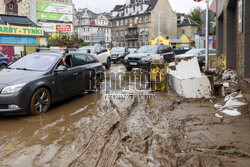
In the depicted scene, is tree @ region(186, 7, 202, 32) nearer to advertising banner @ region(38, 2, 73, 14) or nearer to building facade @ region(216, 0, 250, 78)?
advertising banner @ region(38, 2, 73, 14)

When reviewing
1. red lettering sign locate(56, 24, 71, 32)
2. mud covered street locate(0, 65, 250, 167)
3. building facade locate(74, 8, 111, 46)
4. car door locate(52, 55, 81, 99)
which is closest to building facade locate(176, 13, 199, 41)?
building facade locate(74, 8, 111, 46)

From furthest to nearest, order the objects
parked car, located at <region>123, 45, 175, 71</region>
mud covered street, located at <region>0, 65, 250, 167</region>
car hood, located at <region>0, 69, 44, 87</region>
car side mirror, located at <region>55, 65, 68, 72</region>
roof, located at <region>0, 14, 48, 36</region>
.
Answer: roof, located at <region>0, 14, 48, 36</region>, parked car, located at <region>123, 45, 175, 71</region>, car side mirror, located at <region>55, 65, 68, 72</region>, car hood, located at <region>0, 69, 44, 87</region>, mud covered street, located at <region>0, 65, 250, 167</region>

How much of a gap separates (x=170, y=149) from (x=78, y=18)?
92.1 m

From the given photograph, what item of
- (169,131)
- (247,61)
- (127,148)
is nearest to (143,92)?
(247,61)

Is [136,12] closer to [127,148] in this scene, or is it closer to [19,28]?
[19,28]

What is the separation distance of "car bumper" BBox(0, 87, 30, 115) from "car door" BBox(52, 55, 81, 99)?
115cm

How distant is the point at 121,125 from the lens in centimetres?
541

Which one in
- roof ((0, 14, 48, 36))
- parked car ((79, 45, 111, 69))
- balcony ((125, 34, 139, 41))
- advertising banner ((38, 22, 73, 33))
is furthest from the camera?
balcony ((125, 34, 139, 41))

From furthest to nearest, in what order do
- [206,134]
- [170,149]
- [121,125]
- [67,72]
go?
[67,72]
[121,125]
[206,134]
[170,149]

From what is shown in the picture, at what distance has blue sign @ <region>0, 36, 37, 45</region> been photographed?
2209 centimetres

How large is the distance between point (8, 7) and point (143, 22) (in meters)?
36.9

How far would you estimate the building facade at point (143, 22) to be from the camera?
6450 cm

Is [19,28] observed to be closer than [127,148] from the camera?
No

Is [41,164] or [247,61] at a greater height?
[247,61]
